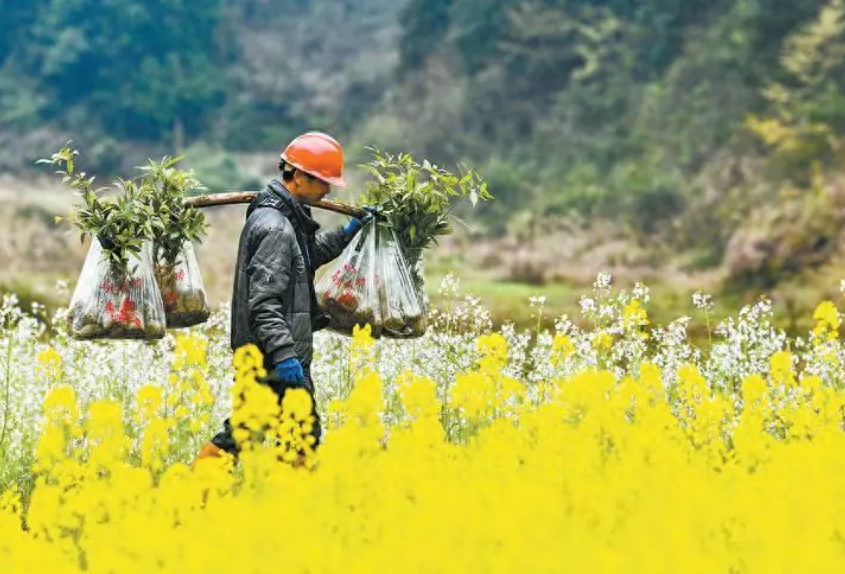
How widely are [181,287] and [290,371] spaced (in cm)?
120

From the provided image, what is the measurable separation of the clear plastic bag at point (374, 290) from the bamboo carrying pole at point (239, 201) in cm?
14

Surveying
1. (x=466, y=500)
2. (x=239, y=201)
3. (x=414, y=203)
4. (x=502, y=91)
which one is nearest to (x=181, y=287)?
(x=239, y=201)

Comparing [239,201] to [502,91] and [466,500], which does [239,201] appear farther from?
[502,91]

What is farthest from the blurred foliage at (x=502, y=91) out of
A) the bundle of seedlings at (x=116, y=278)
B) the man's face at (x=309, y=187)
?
the bundle of seedlings at (x=116, y=278)

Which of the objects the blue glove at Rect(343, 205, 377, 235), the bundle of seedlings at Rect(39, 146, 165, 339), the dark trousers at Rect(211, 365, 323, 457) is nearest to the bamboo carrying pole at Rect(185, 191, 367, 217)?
the blue glove at Rect(343, 205, 377, 235)

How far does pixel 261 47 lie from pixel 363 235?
47.3 m

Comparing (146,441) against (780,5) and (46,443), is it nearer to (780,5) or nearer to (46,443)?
(46,443)

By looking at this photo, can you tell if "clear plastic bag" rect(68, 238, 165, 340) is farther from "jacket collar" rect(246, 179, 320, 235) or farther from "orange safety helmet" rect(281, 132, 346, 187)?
"orange safety helmet" rect(281, 132, 346, 187)

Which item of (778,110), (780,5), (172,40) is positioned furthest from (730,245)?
(172,40)

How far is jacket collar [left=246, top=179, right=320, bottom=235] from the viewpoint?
21.0 feet

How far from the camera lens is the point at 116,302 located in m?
6.61

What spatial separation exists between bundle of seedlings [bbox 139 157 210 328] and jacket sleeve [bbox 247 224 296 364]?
2.34 feet

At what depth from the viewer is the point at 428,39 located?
44156 mm

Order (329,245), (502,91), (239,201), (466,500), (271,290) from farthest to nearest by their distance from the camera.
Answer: (502,91) → (329,245) → (239,201) → (271,290) → (466,500)
